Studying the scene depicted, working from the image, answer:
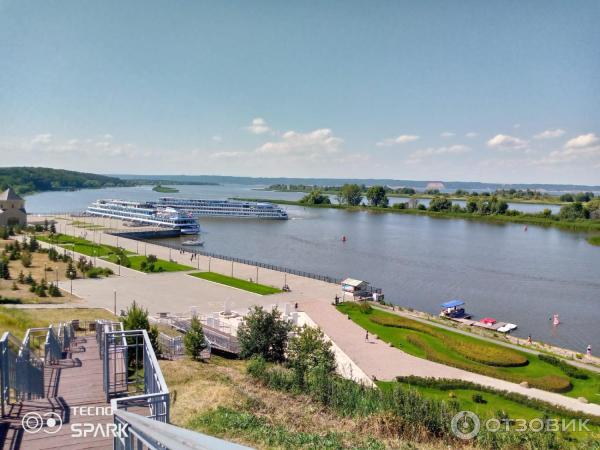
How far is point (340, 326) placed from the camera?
24312 mm

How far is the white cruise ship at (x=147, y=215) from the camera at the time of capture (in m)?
68.1

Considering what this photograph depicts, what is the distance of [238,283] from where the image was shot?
33.4 metres

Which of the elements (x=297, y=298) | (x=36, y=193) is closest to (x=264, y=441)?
(x=297, y=298)

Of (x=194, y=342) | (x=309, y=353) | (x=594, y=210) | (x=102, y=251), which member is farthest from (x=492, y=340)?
(x=594, y=210)

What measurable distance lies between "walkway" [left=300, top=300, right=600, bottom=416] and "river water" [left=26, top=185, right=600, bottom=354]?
30.7 ft

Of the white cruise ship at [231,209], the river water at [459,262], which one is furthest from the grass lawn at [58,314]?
the white cruise ship at [231,209]

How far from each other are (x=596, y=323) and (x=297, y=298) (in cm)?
1841

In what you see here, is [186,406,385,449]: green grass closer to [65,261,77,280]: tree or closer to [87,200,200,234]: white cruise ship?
[65,261,77,280]: tree

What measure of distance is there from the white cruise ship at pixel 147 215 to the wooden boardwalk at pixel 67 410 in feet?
200

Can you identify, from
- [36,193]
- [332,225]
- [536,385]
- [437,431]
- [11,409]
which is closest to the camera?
[11,409]

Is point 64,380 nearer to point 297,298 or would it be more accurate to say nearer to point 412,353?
point 412,353

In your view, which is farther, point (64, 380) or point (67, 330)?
point (67, 330)

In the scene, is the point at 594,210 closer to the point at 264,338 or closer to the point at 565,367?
the point at 565,367

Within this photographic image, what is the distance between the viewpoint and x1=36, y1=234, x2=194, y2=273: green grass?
38237mm
